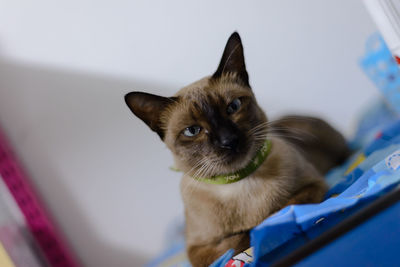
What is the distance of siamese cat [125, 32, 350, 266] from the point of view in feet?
3.29

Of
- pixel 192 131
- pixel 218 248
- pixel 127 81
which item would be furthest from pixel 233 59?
pixel 127 81

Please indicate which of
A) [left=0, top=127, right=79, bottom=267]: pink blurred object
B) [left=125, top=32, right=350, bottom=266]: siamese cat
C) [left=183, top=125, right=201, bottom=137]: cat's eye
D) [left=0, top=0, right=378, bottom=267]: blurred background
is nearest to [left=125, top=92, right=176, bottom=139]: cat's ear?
[left=125, top=32, right=350, bottom=266]: siamese cat

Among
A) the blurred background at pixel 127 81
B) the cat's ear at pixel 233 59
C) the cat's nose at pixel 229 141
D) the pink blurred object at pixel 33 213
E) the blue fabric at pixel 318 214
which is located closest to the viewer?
the blue fabric at pixel 318 214

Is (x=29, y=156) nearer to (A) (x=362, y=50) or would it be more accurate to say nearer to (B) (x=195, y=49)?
(B) (x=195, y=49)

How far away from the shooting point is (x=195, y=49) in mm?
1504

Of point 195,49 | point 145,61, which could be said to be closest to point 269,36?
point 195,49

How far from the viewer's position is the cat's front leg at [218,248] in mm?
1033

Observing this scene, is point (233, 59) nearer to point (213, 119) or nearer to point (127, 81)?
point (213, 119)

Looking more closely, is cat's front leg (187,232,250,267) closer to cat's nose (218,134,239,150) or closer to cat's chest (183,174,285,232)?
cat's chest (183,174,285,232)

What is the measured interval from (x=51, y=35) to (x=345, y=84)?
1458 mm

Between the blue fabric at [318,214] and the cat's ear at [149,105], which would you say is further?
the cat's ear at [149,105]

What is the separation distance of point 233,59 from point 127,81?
27.3 inches

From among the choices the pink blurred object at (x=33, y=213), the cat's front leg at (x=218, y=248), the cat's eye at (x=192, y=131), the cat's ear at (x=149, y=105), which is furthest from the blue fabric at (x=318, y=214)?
the pink blurred object at (x=33, y=213)

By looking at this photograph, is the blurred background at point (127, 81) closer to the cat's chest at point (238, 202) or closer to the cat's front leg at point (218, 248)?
the cat's chest at point (238, 202)
